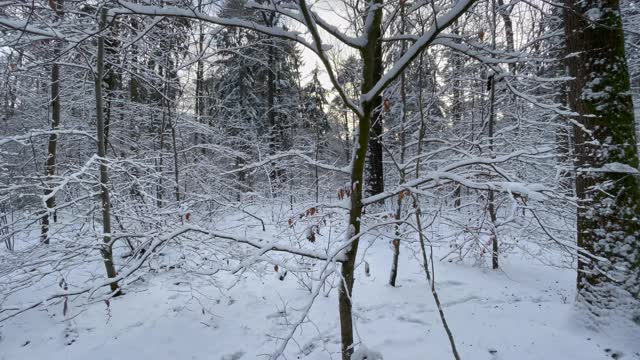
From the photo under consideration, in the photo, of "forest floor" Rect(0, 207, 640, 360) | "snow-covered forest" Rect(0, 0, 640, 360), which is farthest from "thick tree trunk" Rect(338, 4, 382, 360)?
"forest floor" Rect(0, 207, 640, 360)

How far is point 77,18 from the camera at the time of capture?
4273 millimetres

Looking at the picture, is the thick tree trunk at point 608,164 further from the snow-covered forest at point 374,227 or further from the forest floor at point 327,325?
the forest floor at point 327,325

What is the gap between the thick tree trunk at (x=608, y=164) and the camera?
136 inches

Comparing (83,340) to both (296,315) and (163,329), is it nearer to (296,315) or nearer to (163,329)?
(163,329)

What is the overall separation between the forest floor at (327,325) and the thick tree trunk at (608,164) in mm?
449

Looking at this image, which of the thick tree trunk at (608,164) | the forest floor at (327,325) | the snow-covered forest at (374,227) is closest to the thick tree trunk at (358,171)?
the snow-covered forest at (374,227)

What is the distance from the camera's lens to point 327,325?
14.0 ft

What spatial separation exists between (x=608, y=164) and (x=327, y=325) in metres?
3.86

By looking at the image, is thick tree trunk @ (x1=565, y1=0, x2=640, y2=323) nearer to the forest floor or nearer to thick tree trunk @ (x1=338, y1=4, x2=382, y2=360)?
the forest floor

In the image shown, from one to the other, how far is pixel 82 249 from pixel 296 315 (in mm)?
3000

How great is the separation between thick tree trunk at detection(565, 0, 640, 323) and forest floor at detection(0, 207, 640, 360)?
449 mm

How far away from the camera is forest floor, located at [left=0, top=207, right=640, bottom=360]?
353cm

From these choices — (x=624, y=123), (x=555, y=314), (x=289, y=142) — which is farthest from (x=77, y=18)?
(x=289, y=142)

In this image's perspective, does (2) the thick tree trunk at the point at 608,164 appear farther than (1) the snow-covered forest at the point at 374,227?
Yes
